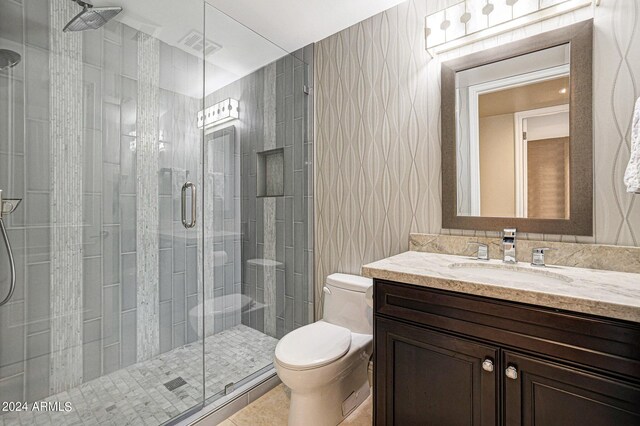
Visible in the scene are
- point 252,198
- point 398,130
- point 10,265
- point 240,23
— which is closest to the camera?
point 10,265

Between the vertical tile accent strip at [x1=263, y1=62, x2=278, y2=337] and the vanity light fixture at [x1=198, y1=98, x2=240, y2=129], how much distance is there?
0.22 metres

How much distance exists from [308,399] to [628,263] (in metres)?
1.49

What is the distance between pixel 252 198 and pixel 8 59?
138 centimetres

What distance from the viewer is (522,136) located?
4.85 feet

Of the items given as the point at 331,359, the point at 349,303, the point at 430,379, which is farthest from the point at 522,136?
the point at 331,359

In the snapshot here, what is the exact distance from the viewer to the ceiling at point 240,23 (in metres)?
1.81

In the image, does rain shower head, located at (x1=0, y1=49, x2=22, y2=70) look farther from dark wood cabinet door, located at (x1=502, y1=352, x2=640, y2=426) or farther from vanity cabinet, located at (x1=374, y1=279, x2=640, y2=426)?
dark wood cabinet door, located at (x1=502, y1=352, x2=640, y2=426)

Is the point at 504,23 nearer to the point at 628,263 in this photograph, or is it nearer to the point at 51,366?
the point at 628,263

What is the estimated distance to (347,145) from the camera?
6.92 feet

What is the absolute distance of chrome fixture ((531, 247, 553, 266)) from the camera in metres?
1.38

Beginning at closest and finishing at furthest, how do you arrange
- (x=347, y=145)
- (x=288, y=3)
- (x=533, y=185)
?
(x=533, y=185) < (x=288, y=3) < (x=347, y=145)

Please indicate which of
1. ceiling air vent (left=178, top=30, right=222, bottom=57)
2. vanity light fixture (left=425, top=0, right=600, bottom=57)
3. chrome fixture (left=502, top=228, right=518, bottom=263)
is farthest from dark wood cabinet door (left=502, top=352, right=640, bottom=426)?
ceiling air vent (left=178, top=30, right=222, bottom=57)

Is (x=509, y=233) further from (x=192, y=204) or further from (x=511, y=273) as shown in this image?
(x=192, y=204)

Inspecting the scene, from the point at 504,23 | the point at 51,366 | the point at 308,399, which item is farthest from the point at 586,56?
the point at 51,366
